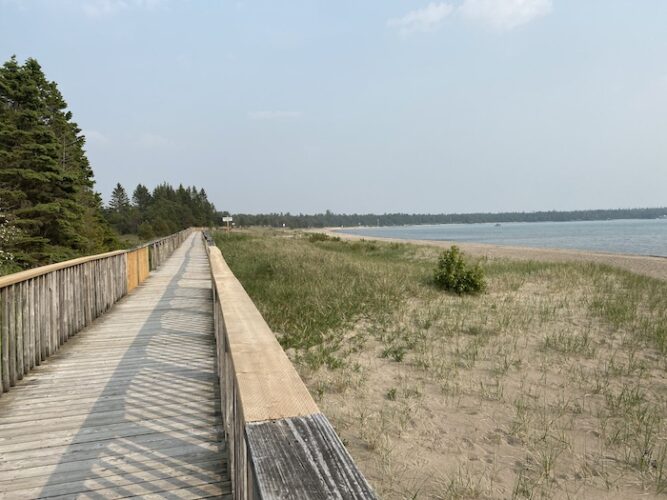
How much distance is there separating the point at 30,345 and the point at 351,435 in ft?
11.0

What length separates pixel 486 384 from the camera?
4828mm

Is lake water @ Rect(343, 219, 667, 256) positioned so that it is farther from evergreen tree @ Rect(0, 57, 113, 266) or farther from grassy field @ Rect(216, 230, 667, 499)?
evergreen tree @ Rect(0, 57, 113, 266)

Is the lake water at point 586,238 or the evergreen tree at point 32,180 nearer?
the evergreen tree at point 32,180

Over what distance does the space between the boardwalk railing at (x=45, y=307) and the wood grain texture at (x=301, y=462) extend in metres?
3.53

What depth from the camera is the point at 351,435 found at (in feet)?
12.4

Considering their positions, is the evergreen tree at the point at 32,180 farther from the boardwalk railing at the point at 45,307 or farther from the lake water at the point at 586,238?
the lake water at the point at 586,238

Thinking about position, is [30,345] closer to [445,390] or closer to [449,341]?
[445,390]

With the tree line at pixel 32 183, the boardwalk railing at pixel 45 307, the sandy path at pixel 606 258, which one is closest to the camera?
the boardwalk railing at pixel 45 307

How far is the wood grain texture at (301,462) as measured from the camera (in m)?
0.86

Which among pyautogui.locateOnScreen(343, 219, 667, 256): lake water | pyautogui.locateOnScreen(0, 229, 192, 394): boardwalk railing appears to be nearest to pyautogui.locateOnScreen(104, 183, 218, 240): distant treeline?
pyautogui.locateOnScreen(343, 219, 667, 256): lake water

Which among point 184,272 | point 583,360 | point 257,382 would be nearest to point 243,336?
point 257,382

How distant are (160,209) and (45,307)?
8626 cm

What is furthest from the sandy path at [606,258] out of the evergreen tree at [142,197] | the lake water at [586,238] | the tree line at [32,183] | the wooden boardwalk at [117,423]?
the evergreen tree at [142,197]

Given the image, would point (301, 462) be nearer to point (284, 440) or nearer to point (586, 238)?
point (284, 440)
